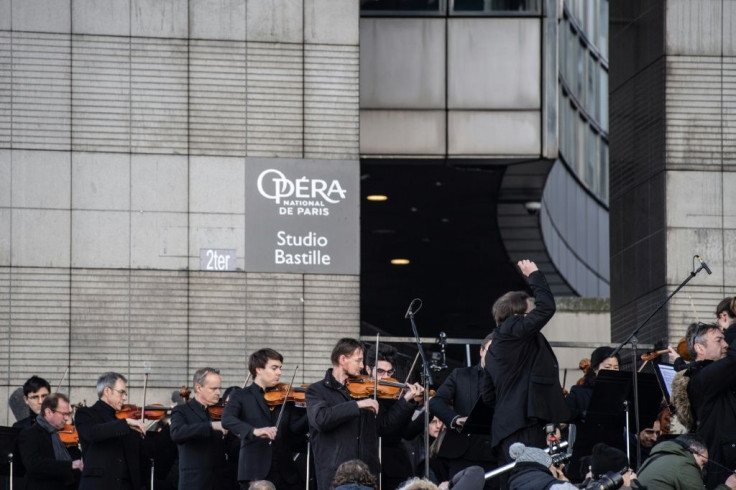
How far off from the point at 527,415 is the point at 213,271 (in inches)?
305

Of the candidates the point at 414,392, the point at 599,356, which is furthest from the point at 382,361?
the point at 599,356

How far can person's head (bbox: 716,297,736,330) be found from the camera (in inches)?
558

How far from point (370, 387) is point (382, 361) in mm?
898

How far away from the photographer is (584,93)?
39.8m

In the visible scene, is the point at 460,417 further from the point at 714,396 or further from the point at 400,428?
the point at 714,396

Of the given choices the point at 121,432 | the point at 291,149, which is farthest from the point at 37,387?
the point at 291,149

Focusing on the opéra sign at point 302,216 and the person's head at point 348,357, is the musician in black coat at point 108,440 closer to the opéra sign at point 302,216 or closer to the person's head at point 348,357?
the person's head at point 348,357

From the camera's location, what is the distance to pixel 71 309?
1944cm

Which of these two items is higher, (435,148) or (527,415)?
(435,148)

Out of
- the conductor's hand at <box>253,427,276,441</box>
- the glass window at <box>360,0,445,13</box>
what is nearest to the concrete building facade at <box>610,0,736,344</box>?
the glass window at <box>360,0,445,13</box>

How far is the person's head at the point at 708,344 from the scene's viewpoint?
1330cm

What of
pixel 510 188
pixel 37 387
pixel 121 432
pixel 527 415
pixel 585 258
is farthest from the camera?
pixel 585 258

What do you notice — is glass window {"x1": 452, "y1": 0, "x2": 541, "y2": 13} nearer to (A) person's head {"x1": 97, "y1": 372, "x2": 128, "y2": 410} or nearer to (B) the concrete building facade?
(B) the concrete building facade

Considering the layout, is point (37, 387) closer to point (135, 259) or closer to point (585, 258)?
point (135, 259)
